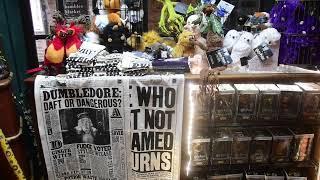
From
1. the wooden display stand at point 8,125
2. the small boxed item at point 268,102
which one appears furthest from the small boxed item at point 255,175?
the wooden display stand at point 8,125

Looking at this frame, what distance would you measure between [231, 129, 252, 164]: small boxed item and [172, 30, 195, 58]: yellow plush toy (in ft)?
2.13

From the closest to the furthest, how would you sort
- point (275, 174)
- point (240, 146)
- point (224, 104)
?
point (224, 104), point (240, 146), point (275, 174)

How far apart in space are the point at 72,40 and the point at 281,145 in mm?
1610

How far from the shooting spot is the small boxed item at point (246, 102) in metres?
1.83

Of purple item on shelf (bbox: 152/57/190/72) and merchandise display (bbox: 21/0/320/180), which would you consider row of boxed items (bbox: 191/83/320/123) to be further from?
purple item on shelf (bbox: 152/57/190/72)

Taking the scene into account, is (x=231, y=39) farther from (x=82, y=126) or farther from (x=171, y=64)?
(x=82, y=126)

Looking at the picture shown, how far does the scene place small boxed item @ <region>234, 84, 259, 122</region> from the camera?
1832 millimetres

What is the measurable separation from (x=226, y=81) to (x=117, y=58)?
715mm

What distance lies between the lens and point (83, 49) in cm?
176

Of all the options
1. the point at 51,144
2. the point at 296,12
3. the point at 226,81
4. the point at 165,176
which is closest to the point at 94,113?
the point at 51,144

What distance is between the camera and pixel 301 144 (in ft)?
6.49

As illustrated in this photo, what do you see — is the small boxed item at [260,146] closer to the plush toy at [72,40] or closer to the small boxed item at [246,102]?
the small boxed item at [246,102]

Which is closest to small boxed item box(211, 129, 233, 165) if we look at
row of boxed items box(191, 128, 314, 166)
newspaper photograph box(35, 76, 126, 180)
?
row of boxed items box(191, 128, 314, 166)

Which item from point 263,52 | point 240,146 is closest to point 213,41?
point 263,52
